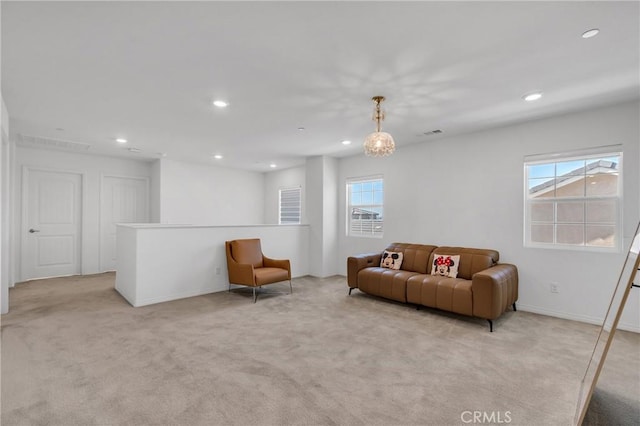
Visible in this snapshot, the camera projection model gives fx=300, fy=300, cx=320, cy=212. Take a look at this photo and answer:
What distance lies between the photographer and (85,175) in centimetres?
615

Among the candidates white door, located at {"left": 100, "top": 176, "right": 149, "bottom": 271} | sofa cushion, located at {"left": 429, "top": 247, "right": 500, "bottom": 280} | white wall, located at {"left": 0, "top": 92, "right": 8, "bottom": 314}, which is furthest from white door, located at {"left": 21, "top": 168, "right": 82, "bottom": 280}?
sofa cushion, located at {"left": 429, "top": 247, "right": 500, "bottom": 280}

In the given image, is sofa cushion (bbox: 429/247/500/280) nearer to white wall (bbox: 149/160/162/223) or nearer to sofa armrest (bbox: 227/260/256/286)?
sofa armrest (bbox: 227/260/256/286)

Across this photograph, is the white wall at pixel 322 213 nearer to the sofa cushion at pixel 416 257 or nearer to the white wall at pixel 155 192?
the sofa cushion at pixel 416 257

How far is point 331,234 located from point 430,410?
4.41 meters

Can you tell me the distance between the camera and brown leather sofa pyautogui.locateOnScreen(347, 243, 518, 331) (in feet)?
10.9

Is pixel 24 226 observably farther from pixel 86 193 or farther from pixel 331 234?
pixel 331 234

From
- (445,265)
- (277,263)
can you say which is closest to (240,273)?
(277,263)

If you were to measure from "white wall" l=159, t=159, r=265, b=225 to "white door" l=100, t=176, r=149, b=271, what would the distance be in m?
0.70

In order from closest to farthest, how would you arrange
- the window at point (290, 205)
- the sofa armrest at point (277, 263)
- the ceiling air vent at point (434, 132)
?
1. the ceiling air vent at point (434, 132)
2. the sofa armrest at point (277, 263)
3. the window at point (290, 205)


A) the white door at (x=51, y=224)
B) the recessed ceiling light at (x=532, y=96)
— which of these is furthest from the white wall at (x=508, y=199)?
the white door at (x=51, y=224)

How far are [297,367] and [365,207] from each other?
3941mm

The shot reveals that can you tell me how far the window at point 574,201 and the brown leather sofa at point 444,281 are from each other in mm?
684

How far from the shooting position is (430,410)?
6.34ft

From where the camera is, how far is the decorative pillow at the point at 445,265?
4.09m
